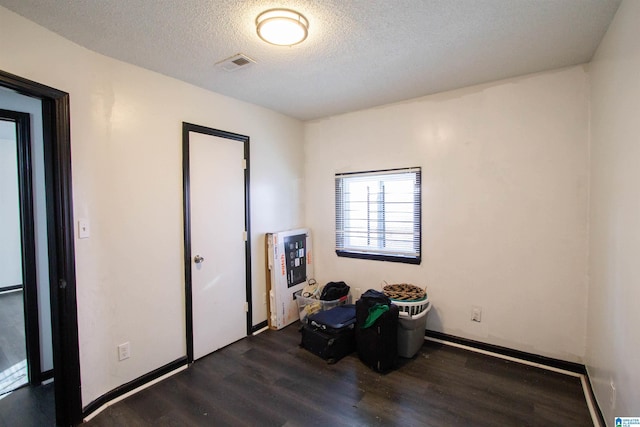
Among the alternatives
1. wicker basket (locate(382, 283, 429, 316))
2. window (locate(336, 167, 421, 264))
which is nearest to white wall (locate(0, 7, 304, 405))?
window (locate(336, 167, 421, 264))

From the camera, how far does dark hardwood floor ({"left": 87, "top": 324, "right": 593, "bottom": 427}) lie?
6.13 feet

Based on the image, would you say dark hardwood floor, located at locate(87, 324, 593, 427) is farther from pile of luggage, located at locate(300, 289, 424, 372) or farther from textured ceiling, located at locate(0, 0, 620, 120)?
textured ceiling, located at locate(0, 0, 620, 120)

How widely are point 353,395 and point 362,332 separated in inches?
20.0

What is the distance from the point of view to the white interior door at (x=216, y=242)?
2.59m

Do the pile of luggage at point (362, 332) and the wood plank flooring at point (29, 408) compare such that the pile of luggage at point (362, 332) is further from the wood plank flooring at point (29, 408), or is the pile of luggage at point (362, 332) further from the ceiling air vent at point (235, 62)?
the ceiling air vent at point (235, 62)

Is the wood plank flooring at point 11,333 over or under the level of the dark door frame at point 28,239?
under

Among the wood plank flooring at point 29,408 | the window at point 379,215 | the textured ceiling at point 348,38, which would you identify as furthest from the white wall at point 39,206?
the window at point 379,215

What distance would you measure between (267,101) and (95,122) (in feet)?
5.10

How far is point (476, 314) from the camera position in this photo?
8.85 feet

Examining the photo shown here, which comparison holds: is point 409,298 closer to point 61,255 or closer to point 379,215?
point 379,215

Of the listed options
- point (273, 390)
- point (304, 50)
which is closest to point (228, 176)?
point (304, 50)

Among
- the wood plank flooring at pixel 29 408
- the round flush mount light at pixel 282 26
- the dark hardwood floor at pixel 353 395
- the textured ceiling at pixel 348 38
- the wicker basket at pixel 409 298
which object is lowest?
the dark hardwood floor at pixel 353 395

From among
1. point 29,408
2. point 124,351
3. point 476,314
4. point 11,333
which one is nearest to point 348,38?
point 476,314

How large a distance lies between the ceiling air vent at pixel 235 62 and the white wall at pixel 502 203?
1.56m
